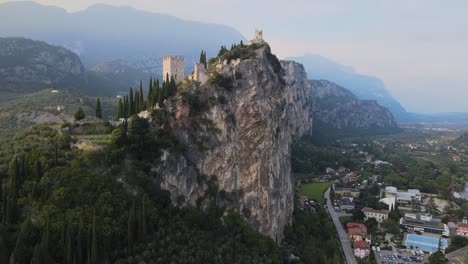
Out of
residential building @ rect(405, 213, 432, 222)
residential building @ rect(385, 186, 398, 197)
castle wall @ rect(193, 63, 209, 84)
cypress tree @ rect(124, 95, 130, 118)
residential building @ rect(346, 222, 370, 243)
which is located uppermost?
castle wall @ rect(193, 63, 209, 84)

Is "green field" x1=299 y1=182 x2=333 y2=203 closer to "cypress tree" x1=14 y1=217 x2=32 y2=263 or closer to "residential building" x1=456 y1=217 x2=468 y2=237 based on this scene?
"residential building" x1=456 y1=217 x2=468 y2=237

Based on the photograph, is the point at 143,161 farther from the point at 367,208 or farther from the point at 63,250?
the point at 367,208

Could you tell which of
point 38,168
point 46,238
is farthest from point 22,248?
point 38,168

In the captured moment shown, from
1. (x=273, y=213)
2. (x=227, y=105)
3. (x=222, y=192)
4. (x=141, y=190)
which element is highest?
(x=227, y=105)

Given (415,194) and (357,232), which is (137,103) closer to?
(357,232)

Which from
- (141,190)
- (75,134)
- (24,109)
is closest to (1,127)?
(24,109)

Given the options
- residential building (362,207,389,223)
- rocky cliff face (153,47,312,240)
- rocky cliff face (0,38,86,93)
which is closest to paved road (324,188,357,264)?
residential building (362,207,389,223)
